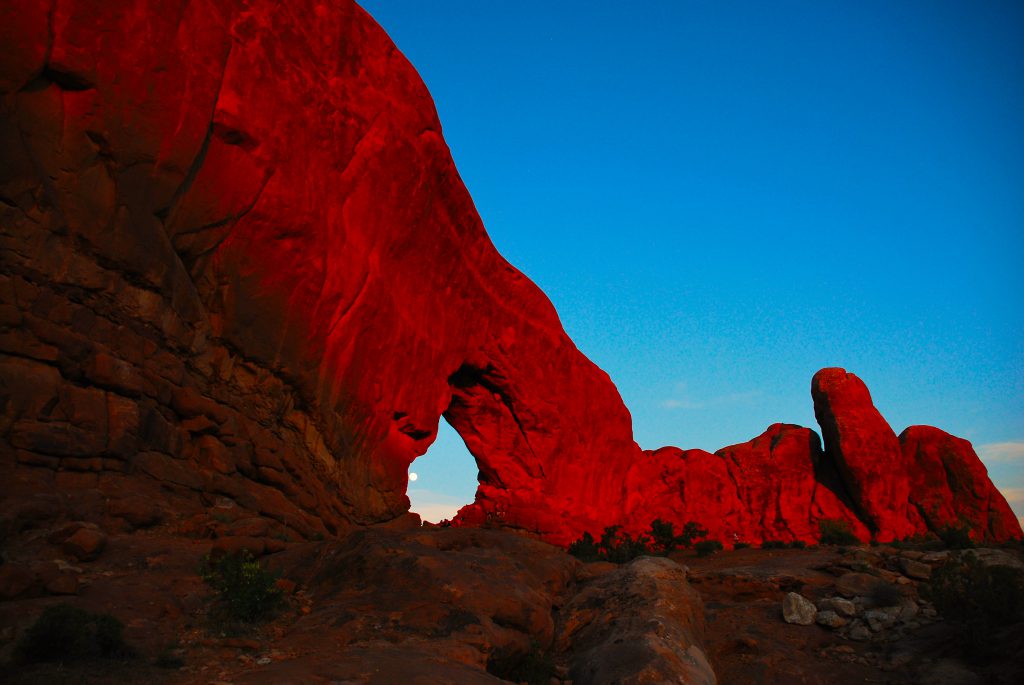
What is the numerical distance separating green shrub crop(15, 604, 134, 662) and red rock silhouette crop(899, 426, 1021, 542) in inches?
1628

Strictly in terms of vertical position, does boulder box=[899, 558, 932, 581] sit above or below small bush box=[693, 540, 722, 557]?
above

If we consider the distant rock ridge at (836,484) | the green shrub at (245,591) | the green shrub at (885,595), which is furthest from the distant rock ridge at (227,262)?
the distant rock ridge at (836,484)

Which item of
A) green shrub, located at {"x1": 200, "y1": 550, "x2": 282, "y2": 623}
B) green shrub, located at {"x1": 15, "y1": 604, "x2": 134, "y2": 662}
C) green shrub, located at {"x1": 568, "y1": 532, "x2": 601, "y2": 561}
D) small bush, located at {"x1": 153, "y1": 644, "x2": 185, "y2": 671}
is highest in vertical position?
green shrub, located at {"x1": 568, "y1": 532, "x2": 601, "y2": 561}

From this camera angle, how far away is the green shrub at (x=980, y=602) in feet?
27.1

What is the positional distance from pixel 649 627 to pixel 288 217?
11.2 meters

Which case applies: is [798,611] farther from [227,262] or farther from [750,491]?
[750,491]

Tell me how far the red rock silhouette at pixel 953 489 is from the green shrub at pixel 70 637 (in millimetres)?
41350

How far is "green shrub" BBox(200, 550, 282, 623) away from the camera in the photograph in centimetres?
693

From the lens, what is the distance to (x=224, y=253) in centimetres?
1357


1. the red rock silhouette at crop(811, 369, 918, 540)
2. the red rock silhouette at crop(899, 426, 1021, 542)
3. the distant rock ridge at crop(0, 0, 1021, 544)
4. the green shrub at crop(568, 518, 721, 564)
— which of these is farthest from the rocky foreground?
the red rock silhouette at crop(899, 426, 1021, 542)

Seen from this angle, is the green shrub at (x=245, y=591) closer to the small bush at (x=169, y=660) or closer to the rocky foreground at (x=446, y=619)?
the rocky foreground at (x=446, y=619)

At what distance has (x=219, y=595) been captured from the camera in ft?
24.2

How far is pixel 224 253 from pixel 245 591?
8.49 meters

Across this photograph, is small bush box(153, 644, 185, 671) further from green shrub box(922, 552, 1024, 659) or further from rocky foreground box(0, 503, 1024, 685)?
green shrub box(922, 552, 1024, 659)
